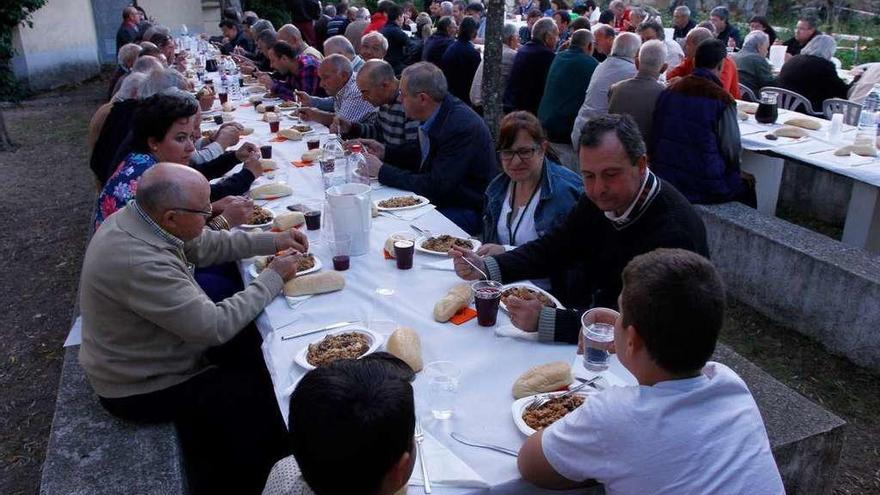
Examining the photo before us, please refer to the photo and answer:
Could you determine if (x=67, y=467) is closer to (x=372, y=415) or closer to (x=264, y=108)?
(x=372, y=415)

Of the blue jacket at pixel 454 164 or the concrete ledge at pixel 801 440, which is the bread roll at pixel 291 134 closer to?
the blue jacket at pixel 454 164

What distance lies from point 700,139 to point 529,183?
207cm

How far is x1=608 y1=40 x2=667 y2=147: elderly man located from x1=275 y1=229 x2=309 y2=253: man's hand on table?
354cm

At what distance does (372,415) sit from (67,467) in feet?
5.05

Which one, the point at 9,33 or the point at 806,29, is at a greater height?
the point at 806,29

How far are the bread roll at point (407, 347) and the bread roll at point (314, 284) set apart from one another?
604mm

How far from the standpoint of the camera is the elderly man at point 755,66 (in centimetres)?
795

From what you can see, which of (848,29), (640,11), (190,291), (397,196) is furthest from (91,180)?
(848,29)

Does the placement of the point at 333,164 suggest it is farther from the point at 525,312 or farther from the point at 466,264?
the point at 525,312

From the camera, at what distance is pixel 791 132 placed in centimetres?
562

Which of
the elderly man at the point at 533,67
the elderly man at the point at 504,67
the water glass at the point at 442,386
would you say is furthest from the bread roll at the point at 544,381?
the elderly man at the point at 533,67

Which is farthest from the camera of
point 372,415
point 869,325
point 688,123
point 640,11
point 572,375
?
point 640,11

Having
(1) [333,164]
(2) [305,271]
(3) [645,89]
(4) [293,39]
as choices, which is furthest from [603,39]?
(2) [305,271]

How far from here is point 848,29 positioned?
20.3 metres
